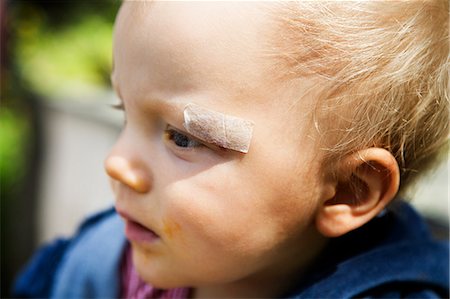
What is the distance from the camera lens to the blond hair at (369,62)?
1.01 meters

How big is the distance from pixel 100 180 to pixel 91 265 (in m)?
1.30

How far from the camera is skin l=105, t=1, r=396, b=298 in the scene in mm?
1017

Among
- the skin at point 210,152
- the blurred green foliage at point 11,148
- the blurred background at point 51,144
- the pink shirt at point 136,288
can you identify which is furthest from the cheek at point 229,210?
the blurred green foliage at point 11,148

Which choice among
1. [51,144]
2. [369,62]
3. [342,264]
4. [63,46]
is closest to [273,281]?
[342,264]

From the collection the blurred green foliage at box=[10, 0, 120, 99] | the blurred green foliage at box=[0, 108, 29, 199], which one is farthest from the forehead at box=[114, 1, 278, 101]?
the blurred green foliage at box=[10, 0, 120, 99]

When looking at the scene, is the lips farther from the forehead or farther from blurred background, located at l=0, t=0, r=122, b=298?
blurred background, located at l=0, t=0, r=122, b=298

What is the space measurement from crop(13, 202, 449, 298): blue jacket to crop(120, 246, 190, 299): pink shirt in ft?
0.08

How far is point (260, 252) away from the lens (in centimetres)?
115

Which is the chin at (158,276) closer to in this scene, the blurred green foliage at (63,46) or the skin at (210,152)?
the skin at (210,152)

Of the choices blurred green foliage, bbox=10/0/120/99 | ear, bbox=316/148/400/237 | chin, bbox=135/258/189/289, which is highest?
ear, bbox=316/148/400/237

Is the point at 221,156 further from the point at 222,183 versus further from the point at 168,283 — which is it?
the point at 168,283

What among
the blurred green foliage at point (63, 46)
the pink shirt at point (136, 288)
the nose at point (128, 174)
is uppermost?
the nose at point (128, 174)

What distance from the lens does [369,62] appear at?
1029 mm

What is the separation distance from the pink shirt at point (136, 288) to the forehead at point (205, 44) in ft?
1.78
